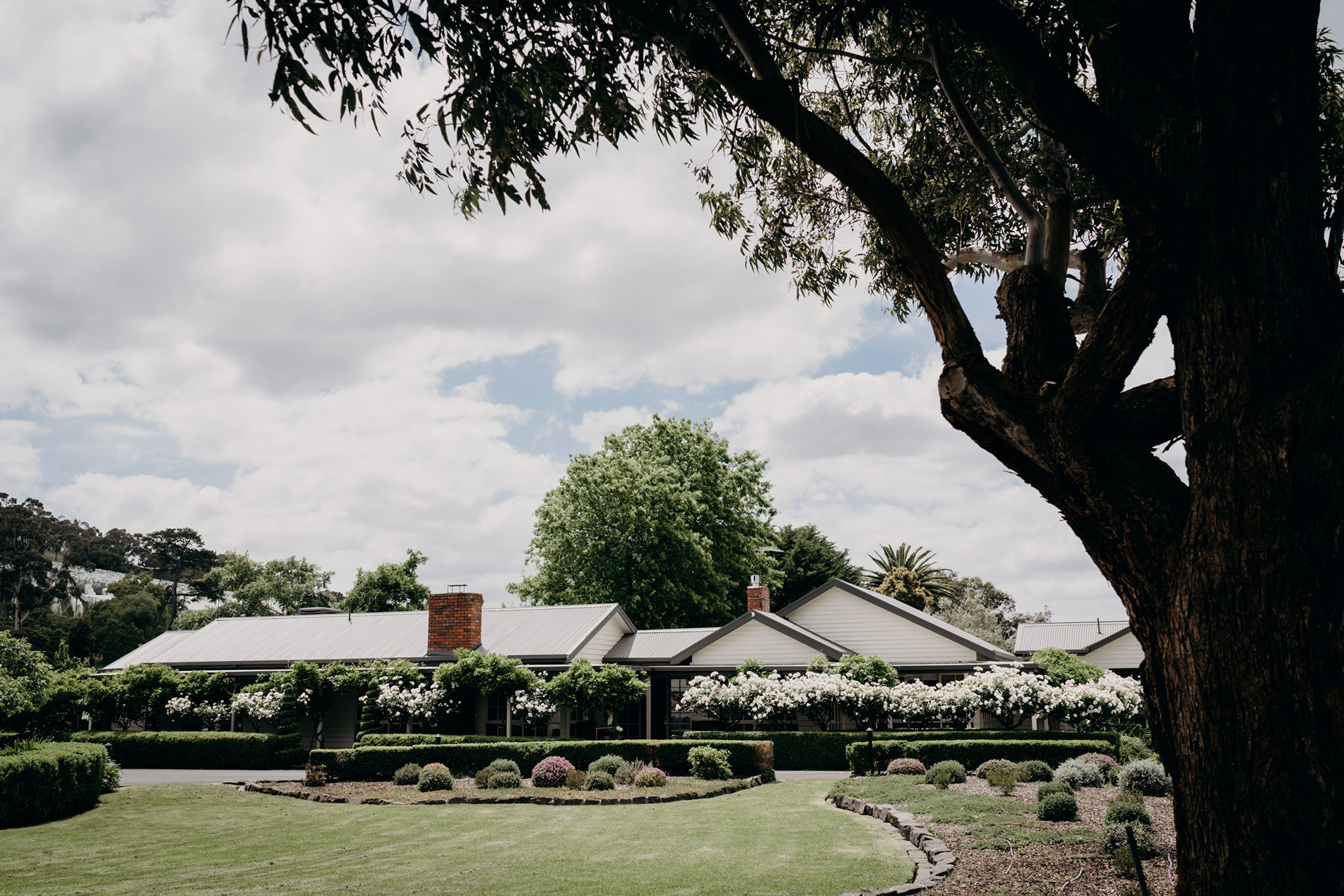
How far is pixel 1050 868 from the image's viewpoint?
8391 millimetres

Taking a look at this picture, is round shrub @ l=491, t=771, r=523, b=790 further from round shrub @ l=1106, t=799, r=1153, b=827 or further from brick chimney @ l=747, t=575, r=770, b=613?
brick chimney @ l=747, t=575, r=770, b=613

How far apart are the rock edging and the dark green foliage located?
267 inches

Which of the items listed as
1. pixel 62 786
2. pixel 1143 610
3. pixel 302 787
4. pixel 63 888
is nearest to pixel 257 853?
pixel 63 888

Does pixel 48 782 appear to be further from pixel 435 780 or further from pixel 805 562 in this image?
pixel 805 562

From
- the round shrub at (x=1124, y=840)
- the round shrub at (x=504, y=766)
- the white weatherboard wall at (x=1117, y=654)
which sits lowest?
the round shrub at (x=504, y=766)

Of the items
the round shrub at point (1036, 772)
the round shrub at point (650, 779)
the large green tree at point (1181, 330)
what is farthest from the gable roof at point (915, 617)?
the large green tree at point (1181, 330)

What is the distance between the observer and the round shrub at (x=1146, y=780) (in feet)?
41.8

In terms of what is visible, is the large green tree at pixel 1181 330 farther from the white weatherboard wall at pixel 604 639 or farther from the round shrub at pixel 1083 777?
the white weatherboard wall at pixel 604 639

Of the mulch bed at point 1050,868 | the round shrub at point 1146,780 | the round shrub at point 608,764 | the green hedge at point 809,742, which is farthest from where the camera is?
the green hedge at point 809,742

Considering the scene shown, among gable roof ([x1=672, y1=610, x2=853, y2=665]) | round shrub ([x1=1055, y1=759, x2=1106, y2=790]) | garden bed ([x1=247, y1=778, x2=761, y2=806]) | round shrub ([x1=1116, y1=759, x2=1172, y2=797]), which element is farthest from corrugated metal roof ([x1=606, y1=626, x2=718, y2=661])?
round shrub ([x1=1116, y1=759, x2=1172, y2=797])

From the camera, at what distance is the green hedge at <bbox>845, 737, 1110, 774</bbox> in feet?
63.5

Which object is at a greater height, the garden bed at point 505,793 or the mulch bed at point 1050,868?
the mulch bed at point 1050,868

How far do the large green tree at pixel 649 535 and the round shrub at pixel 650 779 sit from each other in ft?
73.4

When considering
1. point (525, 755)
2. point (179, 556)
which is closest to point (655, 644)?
point (525, 755)
